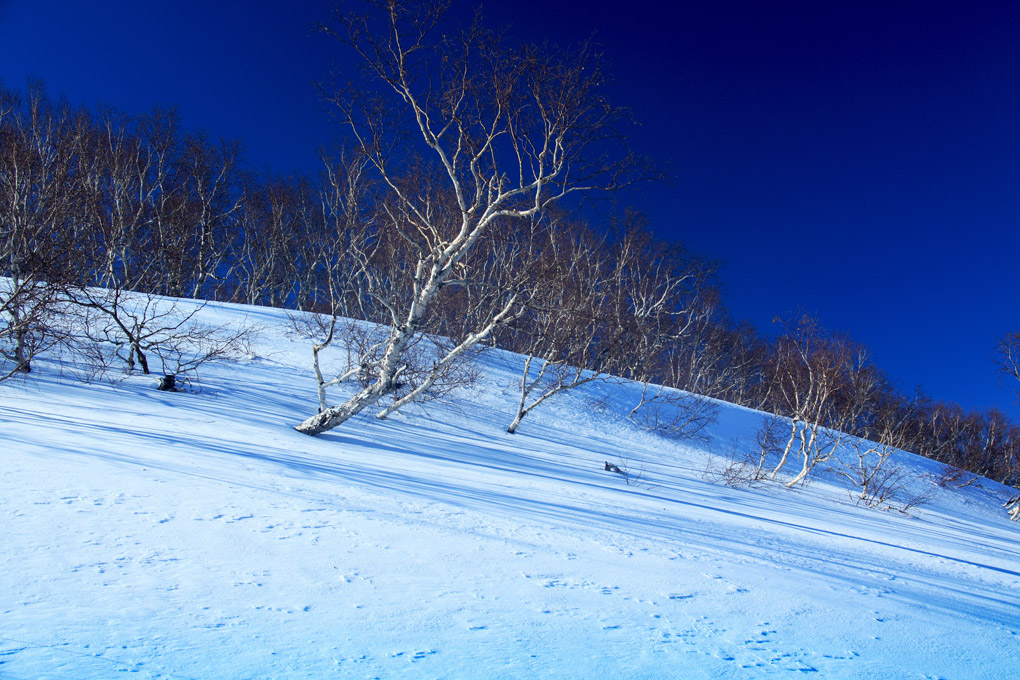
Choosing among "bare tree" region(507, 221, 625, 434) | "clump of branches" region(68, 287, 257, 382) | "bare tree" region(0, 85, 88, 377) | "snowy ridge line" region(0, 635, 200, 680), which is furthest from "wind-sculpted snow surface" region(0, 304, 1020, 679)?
"bare tree" region(507, 221, 625, 434)

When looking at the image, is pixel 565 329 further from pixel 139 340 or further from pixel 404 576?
pixel 404 576

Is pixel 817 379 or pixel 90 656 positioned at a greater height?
pixel 817 379

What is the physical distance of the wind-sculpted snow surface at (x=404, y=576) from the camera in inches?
88.6

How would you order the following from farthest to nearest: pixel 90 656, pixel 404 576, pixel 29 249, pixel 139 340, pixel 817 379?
pixel 817 379
pixel 139 340
pixel 29 249
pixel 404 576
pixel 90 656

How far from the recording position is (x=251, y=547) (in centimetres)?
326

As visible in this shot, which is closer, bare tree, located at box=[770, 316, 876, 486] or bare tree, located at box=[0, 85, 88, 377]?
bare tree, located at box=[0, 85, 88, 377]

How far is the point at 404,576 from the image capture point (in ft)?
10.1

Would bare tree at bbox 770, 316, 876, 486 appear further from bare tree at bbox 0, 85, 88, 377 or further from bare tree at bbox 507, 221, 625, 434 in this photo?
bare tree at bbox 0, 85, 88, 377

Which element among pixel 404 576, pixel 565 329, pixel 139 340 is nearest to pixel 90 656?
pixel 404 576

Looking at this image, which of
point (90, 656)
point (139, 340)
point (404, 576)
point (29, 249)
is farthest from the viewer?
point (139, 340)

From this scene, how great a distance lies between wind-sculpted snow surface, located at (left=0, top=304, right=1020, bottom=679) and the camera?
225cm

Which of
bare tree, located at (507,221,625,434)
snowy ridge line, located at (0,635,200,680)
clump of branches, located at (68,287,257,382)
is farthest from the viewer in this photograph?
bare tree, located at (507,221,625,434)

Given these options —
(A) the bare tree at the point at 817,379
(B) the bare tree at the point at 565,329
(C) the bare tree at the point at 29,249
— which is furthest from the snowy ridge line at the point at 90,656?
(A) the bare tree at the point at 817,379

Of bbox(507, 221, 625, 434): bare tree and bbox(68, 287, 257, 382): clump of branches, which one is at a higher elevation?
bbox(507, 221, 625, 434): bare tree
